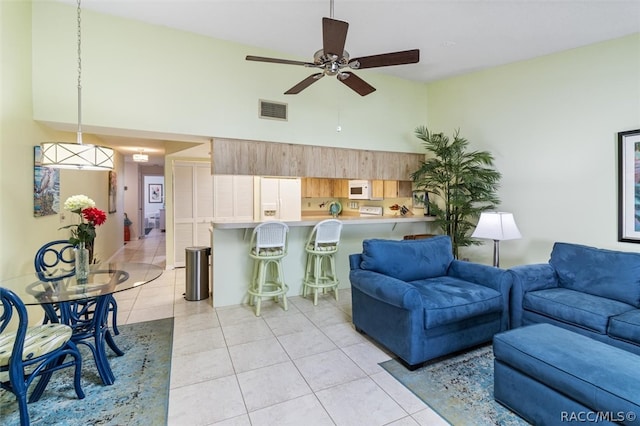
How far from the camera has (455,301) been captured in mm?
2529

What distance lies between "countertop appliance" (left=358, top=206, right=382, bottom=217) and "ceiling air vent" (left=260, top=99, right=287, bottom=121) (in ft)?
9.00

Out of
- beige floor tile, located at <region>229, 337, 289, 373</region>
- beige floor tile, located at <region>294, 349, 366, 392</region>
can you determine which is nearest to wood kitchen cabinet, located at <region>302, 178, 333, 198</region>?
beige floor tile, located at <region>229, 337, 289, 373</region>

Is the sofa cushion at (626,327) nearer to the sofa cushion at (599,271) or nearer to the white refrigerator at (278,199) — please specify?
the sofa cushion at (599,271)

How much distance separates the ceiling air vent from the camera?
4074mm

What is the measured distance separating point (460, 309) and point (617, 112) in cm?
274

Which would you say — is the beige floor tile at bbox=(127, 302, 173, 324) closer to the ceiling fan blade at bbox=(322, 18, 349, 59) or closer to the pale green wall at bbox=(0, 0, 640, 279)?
the pale green wall at bbox=(0, 0, 640, 279)

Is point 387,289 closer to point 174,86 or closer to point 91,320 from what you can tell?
point 91,320

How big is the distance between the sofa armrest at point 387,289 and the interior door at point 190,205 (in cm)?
423

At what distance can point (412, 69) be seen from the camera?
15.1 ft

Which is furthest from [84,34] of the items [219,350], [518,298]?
Result: [518,298]

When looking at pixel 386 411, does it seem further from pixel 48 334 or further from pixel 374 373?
pixel 48 334

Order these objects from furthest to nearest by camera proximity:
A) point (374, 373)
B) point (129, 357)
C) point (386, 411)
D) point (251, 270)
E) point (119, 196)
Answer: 1. point (119, 196)
2. point (251, 270)
3. point (129, 357)
4. point (374, 373)
5. point (386, 411)

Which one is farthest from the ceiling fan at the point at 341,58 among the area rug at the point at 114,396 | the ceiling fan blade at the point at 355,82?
the area rug at the point at 114,396

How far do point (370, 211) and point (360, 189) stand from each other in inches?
21.1
